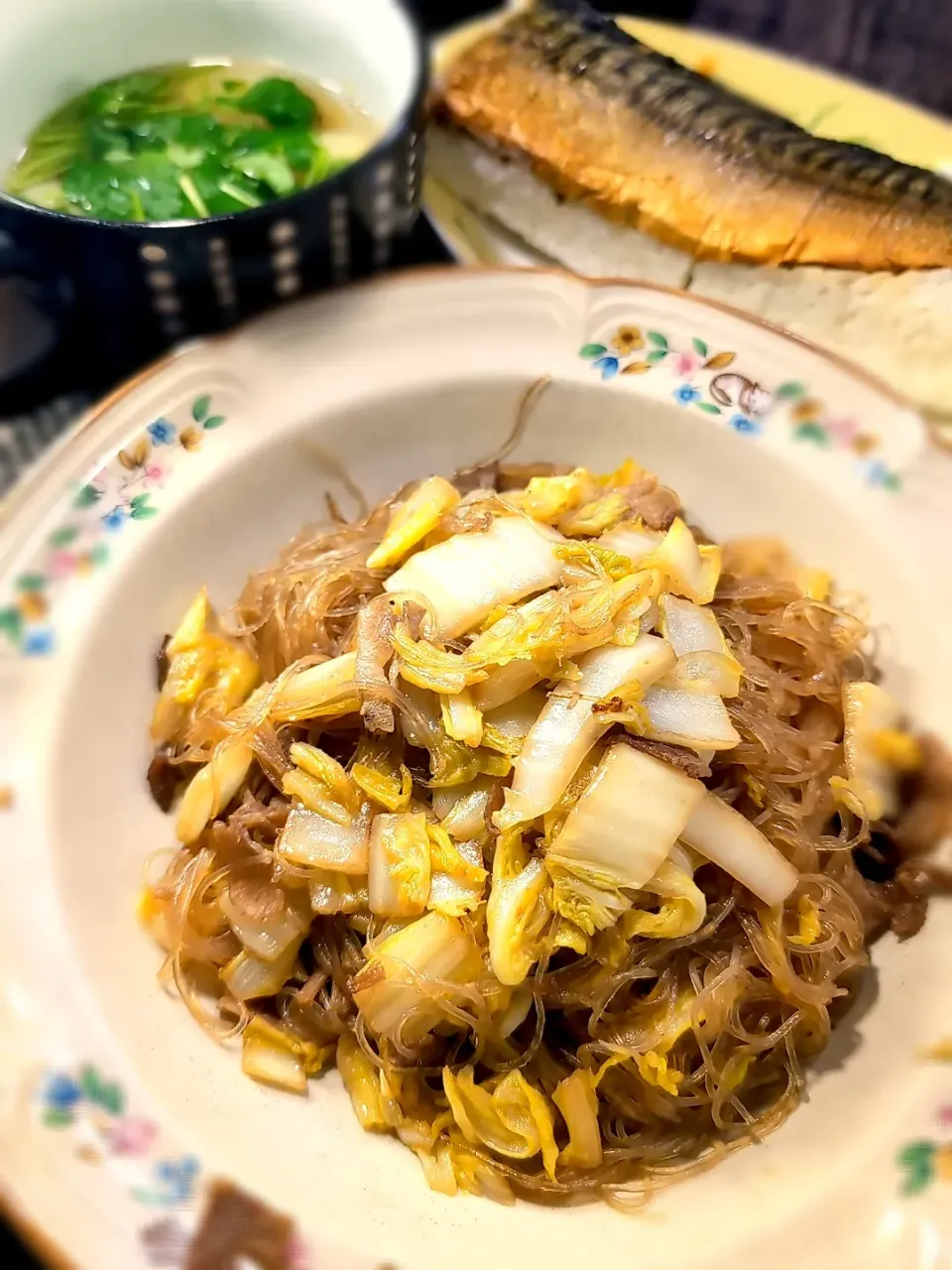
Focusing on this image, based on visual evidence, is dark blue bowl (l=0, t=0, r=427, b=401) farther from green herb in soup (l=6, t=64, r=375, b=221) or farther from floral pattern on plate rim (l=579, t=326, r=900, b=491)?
floral pattern on plate rim (l=579, t=326, r=900, b=491)

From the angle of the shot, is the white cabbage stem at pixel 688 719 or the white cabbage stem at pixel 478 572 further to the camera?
the white cabbage stem at pixel 478 572

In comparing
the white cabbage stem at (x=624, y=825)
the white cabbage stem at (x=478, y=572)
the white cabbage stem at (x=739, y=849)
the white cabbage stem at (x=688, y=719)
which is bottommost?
the white cabbage stem at (x=739, y=849)

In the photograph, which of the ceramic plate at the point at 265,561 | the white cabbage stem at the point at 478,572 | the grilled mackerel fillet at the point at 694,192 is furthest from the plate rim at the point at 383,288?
the white cabbage stem at the point at 478,572

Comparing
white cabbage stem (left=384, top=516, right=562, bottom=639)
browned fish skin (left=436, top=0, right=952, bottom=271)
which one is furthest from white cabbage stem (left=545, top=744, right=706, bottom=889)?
browned fish skin (left=436, top=0, right=952, bottom=271)

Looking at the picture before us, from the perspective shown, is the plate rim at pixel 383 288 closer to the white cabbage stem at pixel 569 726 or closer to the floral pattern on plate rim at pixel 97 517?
the floral pattern on plate rim at pixel 97 517

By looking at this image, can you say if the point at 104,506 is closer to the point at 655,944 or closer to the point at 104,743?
the point at 104,743

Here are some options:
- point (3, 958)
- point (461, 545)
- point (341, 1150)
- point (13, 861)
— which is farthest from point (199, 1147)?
point (461, 545)
